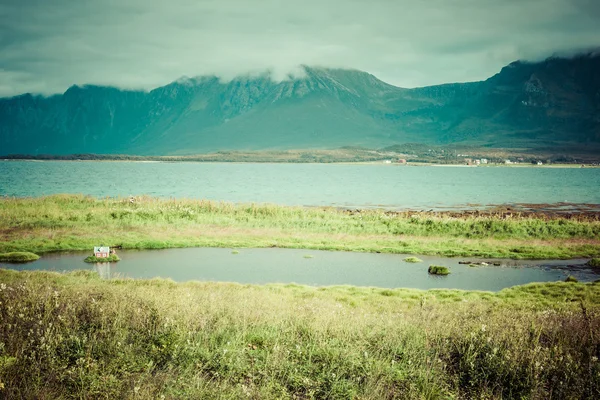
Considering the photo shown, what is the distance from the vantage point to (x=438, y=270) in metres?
31.3

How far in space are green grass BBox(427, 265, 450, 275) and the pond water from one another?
43 centimetres

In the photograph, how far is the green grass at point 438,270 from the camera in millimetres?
31062

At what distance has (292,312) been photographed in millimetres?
14453

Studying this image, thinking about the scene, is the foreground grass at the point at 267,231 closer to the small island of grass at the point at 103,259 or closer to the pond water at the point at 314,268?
the pond water at the point at 314,268

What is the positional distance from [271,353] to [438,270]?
898 inches

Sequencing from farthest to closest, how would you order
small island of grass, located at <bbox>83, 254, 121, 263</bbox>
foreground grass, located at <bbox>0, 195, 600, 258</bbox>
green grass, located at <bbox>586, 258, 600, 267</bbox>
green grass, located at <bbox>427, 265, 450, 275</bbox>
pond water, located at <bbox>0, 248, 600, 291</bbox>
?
foreground grass, located at <bbox>0, 195, 600, 258</bbox>, green grass, located at <bbox>586, 258, 600, 267</bbox>, small island of grass, located at <bbox>83, 254, 121, 263</bbox>, green grass, located at <bbox>427, 265, 450, 275</bbox>, pond water, located at <bbox>0, 248, 600, 291</bbox>

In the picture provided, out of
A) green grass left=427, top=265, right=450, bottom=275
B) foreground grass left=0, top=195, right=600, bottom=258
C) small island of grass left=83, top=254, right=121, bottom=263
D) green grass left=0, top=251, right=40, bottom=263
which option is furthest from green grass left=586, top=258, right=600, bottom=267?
green grass left=0, top=251, right=40, bottom=263

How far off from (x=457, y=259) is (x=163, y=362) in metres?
30.7

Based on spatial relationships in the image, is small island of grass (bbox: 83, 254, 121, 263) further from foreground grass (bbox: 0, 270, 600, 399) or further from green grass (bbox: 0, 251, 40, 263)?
foreground grass (bbox: 0, 270, 600, 399)

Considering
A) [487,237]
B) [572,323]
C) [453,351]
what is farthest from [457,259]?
[453,351]

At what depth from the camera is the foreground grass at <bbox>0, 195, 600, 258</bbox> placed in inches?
1547

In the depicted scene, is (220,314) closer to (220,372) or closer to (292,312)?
(292,312)

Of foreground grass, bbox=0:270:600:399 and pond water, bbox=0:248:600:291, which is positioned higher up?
foreground grass, bbox=0:270:600:399

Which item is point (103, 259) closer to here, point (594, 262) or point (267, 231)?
point (267, 231)
